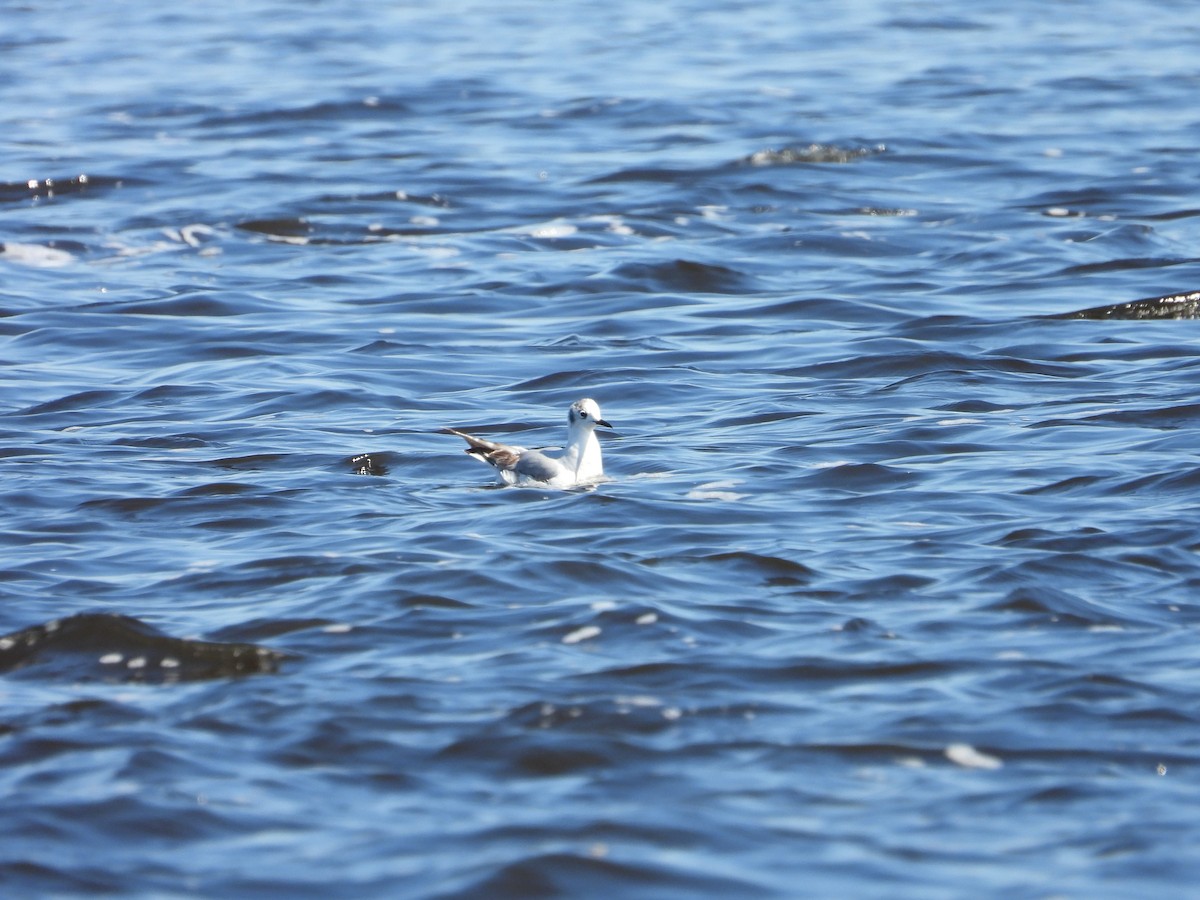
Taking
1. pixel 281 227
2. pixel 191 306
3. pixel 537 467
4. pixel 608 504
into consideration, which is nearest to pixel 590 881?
pixel 608 504

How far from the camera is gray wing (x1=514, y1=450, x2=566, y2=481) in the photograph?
10.7 metres

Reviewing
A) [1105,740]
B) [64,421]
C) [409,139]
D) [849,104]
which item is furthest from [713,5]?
[1105,740]

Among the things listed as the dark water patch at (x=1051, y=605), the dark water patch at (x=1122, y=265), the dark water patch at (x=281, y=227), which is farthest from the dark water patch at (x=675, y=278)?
the dark water patch at (x=1051, y=605)

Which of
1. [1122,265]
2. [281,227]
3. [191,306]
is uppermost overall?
[281,227]

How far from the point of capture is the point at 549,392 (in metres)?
13.5

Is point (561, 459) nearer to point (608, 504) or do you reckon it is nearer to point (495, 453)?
point (495, 453)

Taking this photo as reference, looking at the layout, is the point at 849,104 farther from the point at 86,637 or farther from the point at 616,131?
the point at 86,637

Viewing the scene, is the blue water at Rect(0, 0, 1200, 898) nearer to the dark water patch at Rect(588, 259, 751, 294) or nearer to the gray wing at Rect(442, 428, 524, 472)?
the dark water patch at Rect(588, 259, 751, 294)

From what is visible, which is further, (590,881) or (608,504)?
(608,504)

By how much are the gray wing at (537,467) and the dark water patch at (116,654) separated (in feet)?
9.90

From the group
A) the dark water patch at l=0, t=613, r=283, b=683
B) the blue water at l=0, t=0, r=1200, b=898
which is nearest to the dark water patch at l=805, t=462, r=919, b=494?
the blue water at l=0, t=0, r=1200, b=898

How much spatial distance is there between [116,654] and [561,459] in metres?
3.64

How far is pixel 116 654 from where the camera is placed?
795 centimetres

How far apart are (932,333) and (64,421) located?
22.2 ft
